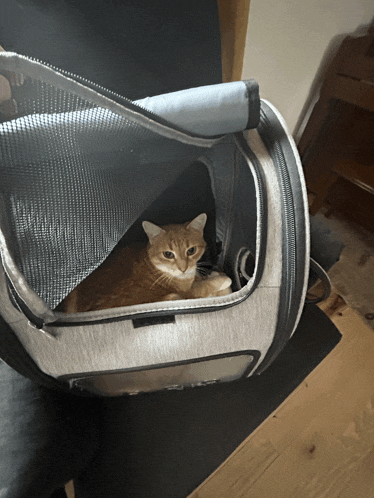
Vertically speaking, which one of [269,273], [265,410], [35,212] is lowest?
[265,410]

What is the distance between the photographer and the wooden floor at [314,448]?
0.76 metres

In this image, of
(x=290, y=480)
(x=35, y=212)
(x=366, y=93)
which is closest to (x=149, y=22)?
(x=35, y=212)

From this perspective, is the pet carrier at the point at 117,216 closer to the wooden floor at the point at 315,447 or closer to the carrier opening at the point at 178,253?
the carrier opening at the point at 178,253

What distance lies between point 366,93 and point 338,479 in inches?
50.6

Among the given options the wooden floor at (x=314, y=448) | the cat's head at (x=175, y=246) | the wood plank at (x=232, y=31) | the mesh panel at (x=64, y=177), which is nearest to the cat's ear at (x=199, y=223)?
the cat's head at (x=175, y=246)

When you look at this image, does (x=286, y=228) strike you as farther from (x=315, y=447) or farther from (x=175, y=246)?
(x=315, y=447)

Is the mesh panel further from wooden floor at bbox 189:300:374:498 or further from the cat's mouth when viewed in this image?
wooden floor at bbox 189:300:374:498

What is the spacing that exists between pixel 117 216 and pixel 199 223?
35 cm

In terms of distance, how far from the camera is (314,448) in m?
0.82

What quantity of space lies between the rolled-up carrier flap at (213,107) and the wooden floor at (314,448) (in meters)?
0.86

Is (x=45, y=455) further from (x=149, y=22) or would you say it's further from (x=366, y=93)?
(x=366, y=93)

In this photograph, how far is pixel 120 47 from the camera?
2.13 feet

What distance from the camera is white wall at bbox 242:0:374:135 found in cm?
93

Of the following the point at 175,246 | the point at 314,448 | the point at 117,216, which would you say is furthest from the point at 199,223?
the point at 314,448
